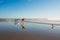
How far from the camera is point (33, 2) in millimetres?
1480

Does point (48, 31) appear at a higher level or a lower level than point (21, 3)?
lower

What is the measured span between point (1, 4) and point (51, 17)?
74cm

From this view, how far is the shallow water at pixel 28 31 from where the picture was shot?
1472 mm

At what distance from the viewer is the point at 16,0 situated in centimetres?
148

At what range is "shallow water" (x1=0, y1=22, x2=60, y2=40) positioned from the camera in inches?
57.9

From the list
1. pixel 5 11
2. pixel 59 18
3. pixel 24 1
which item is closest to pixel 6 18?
pixel 5 11

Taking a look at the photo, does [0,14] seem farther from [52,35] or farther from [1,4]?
[52,35]

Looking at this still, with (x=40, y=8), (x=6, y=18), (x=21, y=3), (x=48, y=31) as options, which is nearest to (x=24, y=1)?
(x=21, y=3)

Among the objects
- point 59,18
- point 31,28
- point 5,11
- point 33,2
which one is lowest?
point 31,28

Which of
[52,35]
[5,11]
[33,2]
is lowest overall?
[52,35]

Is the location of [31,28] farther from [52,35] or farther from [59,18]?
[59,18]

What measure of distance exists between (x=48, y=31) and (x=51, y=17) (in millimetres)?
201

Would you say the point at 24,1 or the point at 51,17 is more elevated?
the point at 24,1

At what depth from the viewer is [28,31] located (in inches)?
58.9
